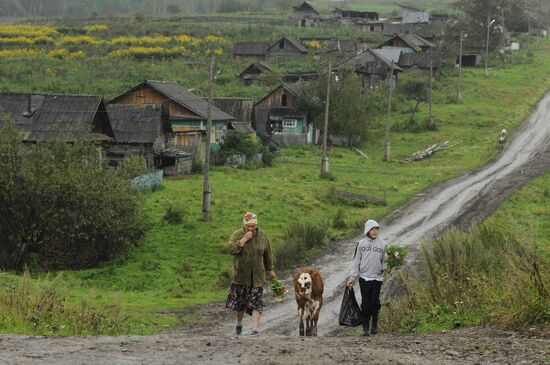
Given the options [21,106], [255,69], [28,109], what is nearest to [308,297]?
[28,109]

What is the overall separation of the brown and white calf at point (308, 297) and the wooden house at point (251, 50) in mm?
88926

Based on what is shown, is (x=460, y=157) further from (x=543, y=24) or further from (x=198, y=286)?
(x=543, y=24)

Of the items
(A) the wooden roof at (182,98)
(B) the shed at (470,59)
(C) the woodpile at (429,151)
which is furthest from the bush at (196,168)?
(B) the shed at (470,59)

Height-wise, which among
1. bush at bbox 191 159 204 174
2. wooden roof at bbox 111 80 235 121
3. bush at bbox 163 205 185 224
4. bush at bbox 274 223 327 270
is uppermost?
wooden roof at bbox 111 80 235 121

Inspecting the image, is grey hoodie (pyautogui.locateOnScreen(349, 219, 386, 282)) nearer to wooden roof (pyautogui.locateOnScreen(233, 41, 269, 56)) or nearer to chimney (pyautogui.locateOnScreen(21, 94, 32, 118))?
chimney (pyautogui.locateOnScreen(21, 94, 32, 118))

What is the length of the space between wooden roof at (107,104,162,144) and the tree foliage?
1778 cm

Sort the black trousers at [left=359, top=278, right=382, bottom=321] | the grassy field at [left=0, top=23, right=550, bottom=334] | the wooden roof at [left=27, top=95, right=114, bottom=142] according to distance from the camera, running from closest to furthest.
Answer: the black trousers at [left=359, top=278, right=382, bottom=321] < the grassy field at [left=0, top=23, right=550, bottom=334] < the wooden roof at [left=27, top=95, right=114, bottom=142]

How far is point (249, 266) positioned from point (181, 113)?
38066 mm

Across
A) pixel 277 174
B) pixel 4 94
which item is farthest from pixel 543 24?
pixel 4 94

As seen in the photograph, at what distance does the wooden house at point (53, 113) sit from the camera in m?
40.2

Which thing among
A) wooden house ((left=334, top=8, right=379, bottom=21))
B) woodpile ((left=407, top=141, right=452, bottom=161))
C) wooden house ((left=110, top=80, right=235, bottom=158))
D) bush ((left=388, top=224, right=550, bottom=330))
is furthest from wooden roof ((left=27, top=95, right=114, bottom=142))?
wooden house ((left=334, top=8, right=379, bottom=21))

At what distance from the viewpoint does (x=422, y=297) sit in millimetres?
14883

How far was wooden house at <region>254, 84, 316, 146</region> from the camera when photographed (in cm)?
6241

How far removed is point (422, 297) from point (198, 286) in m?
10.0
